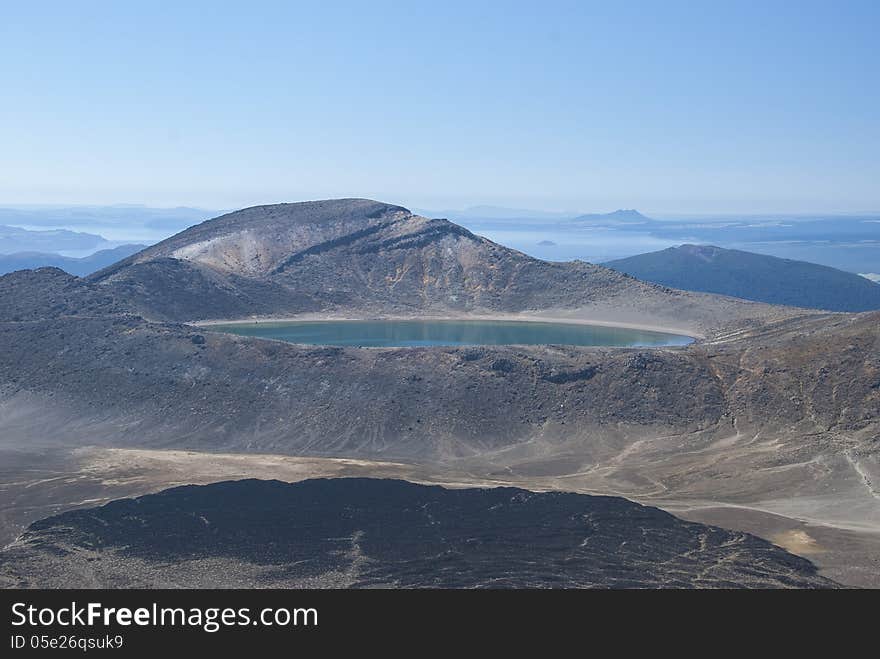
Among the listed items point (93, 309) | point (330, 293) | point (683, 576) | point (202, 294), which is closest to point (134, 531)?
point (683, 576)

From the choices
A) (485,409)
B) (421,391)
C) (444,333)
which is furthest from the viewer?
(444,333)

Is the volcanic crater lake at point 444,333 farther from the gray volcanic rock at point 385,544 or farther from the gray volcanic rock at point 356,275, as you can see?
the gray volcanic rock at point 385,544

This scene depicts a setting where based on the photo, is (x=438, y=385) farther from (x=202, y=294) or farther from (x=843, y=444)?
(x=202, y=294)

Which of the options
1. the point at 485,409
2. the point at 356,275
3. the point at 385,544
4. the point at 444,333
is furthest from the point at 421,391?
the point at 356,275

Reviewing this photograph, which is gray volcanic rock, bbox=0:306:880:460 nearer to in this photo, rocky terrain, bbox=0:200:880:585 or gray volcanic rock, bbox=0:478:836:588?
rocky terrain, bbox=0:200:880:585

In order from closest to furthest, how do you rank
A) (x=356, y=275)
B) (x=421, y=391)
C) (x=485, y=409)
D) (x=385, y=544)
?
1. (x=385, y=544)
2. (x=485, y=409)
3. (x=421, y=391)
4. (x=356, y=275)

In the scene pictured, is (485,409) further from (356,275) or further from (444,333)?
(356,275)
